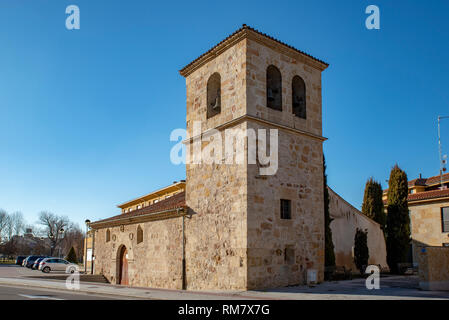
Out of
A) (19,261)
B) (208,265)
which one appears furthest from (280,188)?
(19,261)

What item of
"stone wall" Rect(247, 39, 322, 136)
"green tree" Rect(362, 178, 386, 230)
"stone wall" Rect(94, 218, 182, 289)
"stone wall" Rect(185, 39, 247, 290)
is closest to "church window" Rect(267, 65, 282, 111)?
"stone wall" Rect(247, 39, 322, 136)

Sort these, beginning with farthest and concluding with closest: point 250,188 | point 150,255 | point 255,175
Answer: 1. point 150,255
2. point 255,175
3. point 250,188

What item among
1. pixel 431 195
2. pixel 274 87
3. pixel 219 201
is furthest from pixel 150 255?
pixel 431 195

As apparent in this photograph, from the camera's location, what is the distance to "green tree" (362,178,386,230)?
2530 centimetres

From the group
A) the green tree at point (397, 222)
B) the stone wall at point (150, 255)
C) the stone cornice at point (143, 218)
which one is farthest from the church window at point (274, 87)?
the green tree at point (397, 222)

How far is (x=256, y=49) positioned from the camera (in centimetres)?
1588

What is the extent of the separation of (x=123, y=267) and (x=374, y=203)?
52.0ft

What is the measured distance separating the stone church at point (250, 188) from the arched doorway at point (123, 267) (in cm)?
363

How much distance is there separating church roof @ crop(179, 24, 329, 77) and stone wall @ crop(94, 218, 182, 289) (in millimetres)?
7004

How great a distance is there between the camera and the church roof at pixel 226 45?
15.6 m

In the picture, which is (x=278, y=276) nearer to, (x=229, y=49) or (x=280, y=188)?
(x=280, y=188)

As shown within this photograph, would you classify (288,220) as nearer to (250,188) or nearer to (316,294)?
(250,188)

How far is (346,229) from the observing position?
72.8 ft

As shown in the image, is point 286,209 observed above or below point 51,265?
above
